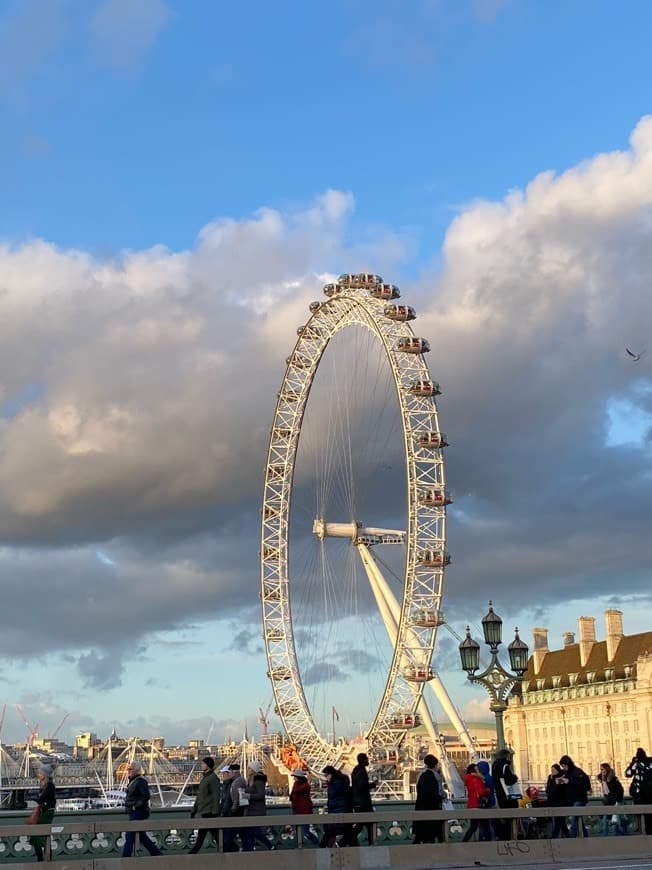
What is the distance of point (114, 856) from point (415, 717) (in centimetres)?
4644

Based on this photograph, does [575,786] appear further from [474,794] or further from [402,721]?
[402,721]

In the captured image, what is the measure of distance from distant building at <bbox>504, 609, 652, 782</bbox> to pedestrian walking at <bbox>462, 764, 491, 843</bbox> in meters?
114

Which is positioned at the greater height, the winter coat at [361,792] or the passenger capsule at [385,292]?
the passenger capsule at [385,292]

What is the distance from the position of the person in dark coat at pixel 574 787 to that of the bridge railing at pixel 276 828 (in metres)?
0.29

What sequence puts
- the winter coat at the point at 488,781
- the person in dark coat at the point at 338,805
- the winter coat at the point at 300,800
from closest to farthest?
the person in dark coat at the point at 338,805 → the winter coat at the point at 300,800 → the winter coat at the point at 488,781

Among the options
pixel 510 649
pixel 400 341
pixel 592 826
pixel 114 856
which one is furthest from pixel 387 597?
pixel 114 856

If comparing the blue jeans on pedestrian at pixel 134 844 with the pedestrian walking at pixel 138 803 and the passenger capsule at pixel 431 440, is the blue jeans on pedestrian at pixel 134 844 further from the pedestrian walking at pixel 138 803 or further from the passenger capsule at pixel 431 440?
the passenger capsule at pixel 431 440

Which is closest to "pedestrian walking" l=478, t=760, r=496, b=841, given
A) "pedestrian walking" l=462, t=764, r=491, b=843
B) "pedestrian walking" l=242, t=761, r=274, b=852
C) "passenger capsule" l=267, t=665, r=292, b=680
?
"pedestrian walking" l=462, t=764, r=491, b=843

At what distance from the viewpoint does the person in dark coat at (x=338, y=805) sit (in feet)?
73.6

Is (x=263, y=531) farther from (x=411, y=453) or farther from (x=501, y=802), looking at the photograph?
(x=501, y=802)

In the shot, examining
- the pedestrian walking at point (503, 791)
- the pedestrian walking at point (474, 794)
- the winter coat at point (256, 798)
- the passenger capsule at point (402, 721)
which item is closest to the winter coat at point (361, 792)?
the winter coat at point (256, 798)

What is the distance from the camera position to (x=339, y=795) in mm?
22766

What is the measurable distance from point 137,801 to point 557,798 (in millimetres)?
8173

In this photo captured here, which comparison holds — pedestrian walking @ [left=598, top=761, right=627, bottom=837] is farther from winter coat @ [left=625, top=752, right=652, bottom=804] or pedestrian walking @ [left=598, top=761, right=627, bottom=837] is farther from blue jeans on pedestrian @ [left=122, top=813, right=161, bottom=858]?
blue jeans on pedestrian @ [left=122, top=813, right=161, bottom=858]
